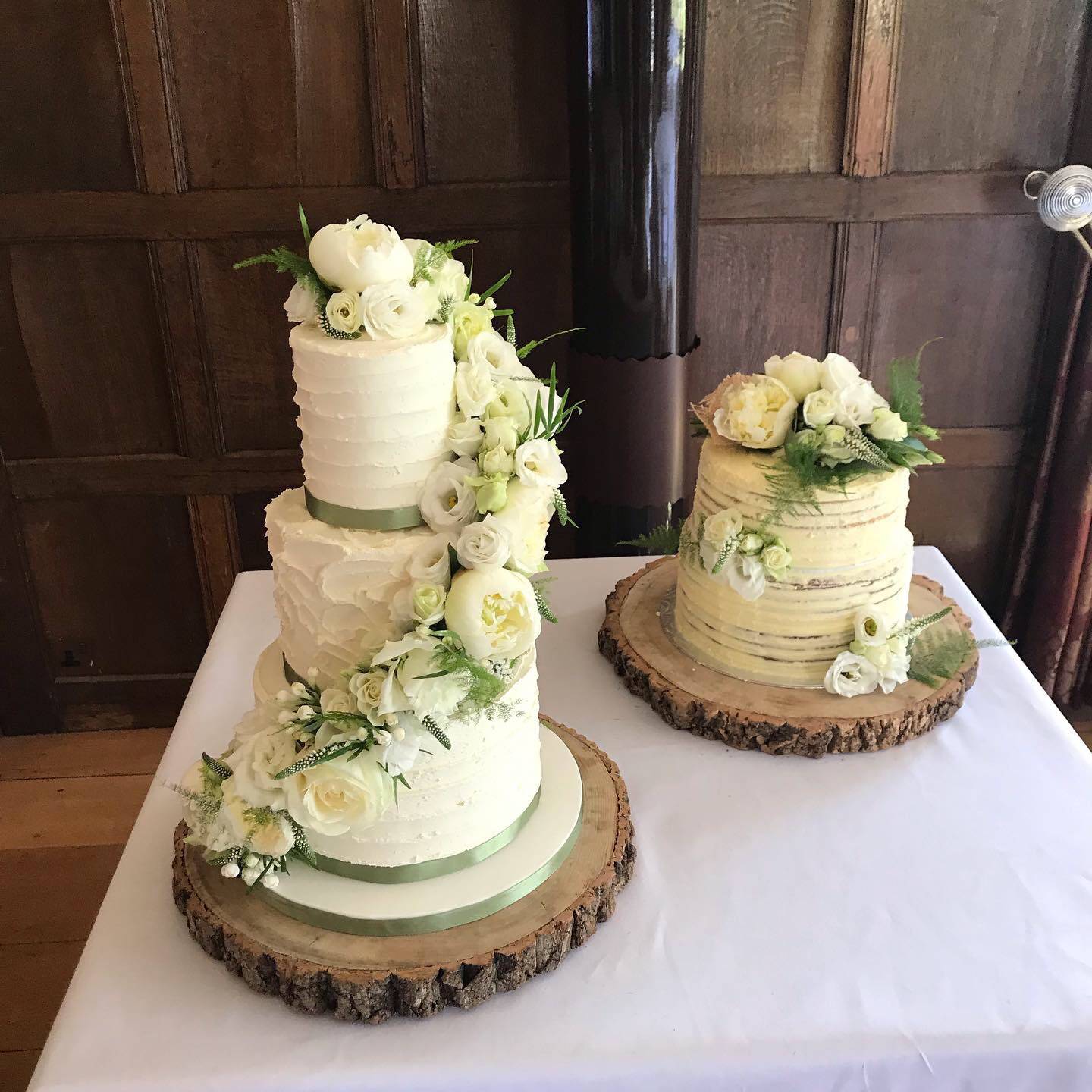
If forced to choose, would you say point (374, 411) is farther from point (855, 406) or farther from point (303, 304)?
point (855, 406)

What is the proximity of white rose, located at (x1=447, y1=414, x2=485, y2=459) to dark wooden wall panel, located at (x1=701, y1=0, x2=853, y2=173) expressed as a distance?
151 centimetres

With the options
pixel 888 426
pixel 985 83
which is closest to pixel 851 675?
pixel 888 426

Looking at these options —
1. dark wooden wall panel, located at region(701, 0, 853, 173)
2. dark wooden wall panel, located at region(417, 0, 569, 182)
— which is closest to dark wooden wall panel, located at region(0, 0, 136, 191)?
dark wooden wall panel, located at region(417, 0, 569, 182)

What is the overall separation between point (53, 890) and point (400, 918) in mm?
1610

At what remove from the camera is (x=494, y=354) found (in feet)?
3.53

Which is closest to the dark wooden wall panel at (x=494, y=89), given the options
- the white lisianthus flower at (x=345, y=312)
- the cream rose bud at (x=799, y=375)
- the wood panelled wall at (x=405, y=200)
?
the wood panelled wall at (x=405, y=200)

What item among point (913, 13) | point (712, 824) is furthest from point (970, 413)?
point (712, 824)

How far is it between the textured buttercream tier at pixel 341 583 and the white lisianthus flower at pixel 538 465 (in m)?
0.11

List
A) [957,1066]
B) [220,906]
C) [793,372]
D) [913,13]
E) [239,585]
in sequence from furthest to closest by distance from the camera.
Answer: [913,13]
[239,585]
[793,372]
[220,906]
[957,1066]

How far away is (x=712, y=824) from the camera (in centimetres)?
126

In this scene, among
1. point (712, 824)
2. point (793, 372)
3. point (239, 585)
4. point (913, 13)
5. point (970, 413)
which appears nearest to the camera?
point (712, 824)

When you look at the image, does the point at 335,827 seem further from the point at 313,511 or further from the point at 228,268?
the point at 228,268

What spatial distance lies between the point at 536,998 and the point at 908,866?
0.47 metres

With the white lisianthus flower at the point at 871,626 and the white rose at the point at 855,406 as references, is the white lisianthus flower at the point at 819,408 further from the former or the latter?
the white lisianthus flower at the point at 871,626
